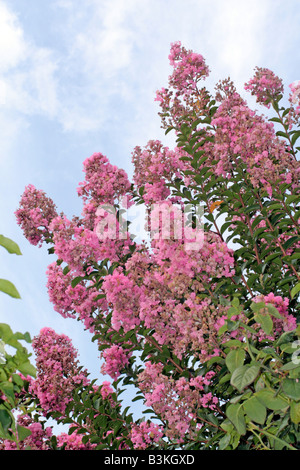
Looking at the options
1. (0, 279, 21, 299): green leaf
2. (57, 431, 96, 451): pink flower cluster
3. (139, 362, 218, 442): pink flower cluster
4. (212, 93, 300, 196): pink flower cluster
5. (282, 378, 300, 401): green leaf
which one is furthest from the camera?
(57, 431, 96, 451): pink flower cluster

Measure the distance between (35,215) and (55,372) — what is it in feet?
5.97

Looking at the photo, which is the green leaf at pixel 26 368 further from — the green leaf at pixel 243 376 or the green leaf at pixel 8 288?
the green leaf at pixel 243 376

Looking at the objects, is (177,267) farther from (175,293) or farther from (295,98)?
(295,98)

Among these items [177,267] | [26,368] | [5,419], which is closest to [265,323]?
[26,368]

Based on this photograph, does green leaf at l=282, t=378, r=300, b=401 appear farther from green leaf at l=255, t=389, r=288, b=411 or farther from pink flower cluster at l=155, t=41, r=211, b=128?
pink flower cluster at l=155, t=41, r=211, b=128

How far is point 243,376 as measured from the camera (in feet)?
5.61

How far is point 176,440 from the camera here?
12.3 ft

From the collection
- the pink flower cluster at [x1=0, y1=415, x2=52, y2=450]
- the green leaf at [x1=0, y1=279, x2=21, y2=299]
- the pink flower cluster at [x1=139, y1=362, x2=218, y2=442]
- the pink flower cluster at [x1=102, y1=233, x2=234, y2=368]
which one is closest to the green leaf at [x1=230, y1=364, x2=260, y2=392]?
the green leaf at [x1=0, y1=279, x2=21, y2=299]

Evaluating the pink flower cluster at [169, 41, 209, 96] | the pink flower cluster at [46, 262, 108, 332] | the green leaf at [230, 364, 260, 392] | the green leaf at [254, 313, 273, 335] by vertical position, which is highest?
the pink flower cluster at [169, 41, 209, 96]

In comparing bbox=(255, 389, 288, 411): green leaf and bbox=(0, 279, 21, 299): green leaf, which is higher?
bbox=(0, 279, 21, 299): green leaf

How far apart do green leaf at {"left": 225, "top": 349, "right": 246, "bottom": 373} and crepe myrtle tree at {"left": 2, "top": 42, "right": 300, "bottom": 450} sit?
1144mm

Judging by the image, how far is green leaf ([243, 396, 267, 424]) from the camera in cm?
165

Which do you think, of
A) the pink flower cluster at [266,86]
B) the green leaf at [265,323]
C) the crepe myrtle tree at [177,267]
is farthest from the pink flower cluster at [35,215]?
the green leaf at [265,323]

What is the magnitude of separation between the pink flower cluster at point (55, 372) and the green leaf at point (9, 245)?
3785mm
